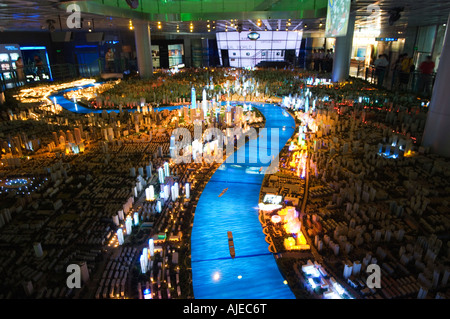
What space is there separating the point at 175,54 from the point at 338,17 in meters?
27.0

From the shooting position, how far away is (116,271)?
4816 millimetres

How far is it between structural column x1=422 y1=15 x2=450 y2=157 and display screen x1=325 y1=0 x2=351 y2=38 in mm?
5259

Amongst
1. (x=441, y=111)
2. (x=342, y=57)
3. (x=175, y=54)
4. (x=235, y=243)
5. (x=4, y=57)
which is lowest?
(x=235, y=243)

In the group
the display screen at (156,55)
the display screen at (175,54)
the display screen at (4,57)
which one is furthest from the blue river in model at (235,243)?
the display screen at (175,54)

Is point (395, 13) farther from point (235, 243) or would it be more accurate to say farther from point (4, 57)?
point (4, 57)

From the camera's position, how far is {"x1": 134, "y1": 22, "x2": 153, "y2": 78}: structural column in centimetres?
2345

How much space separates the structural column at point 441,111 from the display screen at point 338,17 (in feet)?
17.3

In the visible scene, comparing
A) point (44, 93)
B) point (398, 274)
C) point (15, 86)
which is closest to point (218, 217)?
point (398, 274)

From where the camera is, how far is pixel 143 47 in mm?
24156

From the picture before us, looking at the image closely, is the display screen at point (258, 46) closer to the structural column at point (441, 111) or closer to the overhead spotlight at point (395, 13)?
the overhead spotlight at point (395, 13)

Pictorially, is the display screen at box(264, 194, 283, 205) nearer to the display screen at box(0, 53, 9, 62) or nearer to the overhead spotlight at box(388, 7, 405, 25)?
the overhead spotlight at box(388, 7, 405, 25)

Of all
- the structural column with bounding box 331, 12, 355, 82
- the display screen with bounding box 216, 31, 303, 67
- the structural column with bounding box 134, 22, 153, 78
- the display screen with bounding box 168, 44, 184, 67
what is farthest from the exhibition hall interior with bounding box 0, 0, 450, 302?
the display screen with bounding box 216, 31, 303, 67

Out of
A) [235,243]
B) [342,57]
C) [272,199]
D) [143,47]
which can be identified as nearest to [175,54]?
[143,47]

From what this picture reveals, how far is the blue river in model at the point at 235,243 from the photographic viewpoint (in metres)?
4.62
